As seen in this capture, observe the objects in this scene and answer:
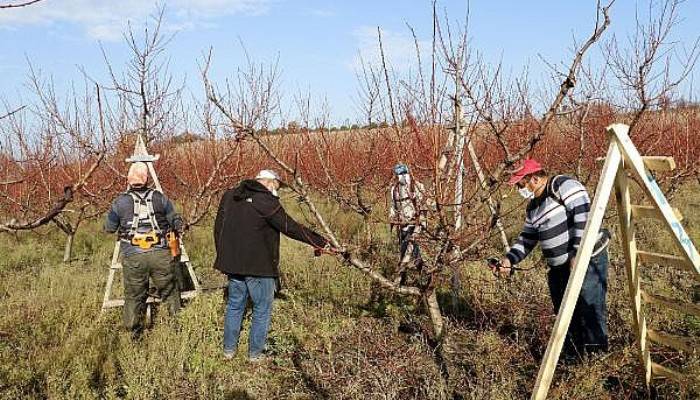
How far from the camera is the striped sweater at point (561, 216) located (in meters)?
3.07

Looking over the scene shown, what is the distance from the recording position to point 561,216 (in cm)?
314

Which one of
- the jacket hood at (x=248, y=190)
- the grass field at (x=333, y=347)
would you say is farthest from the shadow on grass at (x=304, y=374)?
the jacket hood at (x=248, y=190)

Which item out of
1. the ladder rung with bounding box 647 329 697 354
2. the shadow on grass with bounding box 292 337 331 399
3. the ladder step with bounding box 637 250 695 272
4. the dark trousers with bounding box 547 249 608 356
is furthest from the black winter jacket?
the ladder rung with bounding box 647 329 697 354

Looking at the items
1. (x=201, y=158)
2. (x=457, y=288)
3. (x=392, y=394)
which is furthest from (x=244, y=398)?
(x=201, y=158)

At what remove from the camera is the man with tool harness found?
13.9 ft

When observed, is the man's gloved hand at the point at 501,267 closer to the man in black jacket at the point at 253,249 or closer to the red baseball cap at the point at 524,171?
the red baseball cap at the point at 524,171

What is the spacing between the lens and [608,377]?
3.15 metres

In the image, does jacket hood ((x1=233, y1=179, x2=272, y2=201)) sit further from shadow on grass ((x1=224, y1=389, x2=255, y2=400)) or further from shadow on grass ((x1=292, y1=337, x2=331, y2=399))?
shadow on grass ((x1=224, y1=389, x2=255, y2=400))

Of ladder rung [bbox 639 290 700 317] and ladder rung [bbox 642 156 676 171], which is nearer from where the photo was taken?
ladder rung [bbox 642 156 676 171]

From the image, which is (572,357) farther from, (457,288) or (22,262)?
(22,262)

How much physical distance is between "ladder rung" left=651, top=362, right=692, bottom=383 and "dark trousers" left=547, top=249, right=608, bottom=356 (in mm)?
324

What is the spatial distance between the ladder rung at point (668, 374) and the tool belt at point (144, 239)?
12.5 feet

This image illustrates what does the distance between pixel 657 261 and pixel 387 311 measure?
252 cm

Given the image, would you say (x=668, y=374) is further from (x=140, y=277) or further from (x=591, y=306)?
(x=140, y=277)
